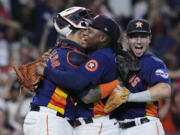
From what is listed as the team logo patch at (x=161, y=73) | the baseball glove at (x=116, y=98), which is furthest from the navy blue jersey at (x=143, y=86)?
the baseball glove at (x=116, y=98)

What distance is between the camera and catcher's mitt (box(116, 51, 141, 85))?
3998 millimetres

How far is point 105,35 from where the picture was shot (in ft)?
13.1

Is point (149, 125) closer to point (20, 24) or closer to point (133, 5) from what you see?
point (20, 24)

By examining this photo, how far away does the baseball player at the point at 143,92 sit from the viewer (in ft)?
13.1

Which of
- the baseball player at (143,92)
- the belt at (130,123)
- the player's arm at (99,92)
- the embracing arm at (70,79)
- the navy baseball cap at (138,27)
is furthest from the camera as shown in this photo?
the navy baseball cap at (138,27)

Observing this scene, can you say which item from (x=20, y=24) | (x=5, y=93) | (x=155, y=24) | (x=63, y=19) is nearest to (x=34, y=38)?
(x=20, y=24)

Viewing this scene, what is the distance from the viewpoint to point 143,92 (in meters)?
4.00

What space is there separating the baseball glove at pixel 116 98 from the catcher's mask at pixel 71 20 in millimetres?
759

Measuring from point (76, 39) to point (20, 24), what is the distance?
16.1 ft

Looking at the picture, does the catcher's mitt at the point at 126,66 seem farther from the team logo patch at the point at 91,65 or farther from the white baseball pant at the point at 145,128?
the white baseball pant at the point at 145,128

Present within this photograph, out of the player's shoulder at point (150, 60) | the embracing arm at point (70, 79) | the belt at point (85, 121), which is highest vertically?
the player's shoulder at point (150, 60)

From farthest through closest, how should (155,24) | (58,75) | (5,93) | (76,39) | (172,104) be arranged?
(155,24) → (172,104) → (5,93) → (76,39) → (58,75)

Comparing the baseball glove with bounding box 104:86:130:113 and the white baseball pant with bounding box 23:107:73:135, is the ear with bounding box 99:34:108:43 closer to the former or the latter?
the baseball glove with bounding box 104:86:130:113

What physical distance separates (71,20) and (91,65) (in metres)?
0.59
